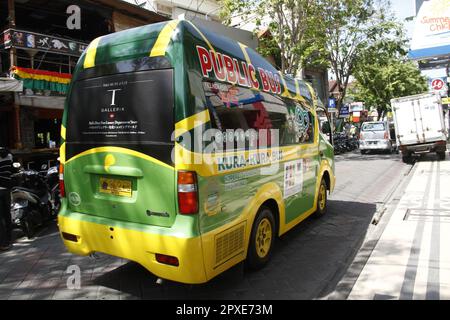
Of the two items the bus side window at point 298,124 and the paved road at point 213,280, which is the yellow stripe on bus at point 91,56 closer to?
the paved road at point 213,280

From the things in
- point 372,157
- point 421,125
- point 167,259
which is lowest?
point 167,259

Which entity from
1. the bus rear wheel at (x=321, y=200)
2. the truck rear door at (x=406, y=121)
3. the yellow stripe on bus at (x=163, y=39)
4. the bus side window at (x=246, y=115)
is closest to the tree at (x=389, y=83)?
the truck rear door at (x=406, y=121)

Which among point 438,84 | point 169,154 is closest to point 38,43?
point 169,154

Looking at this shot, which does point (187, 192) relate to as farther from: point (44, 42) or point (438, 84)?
point (438, 84)

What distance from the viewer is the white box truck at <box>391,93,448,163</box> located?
15500mm

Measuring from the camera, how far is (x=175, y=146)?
3229 millimetres

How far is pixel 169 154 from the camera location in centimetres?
326

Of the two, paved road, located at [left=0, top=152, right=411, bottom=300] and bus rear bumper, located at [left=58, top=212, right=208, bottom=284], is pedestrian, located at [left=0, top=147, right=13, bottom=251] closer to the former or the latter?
paved road, located at [left=0, top=152, right=411, bottom=300]

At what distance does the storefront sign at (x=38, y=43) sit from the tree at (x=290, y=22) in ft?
25.1

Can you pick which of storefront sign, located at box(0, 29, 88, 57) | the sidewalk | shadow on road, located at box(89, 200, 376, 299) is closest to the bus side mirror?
the sidewalk

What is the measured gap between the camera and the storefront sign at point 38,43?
9934 millimetres

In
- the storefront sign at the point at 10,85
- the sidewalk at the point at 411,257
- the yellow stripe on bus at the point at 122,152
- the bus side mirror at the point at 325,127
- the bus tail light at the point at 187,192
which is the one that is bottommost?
the sidewalk at the point at 411,257

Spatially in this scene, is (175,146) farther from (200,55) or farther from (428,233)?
(428,233)

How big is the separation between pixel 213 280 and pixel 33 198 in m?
3.69
